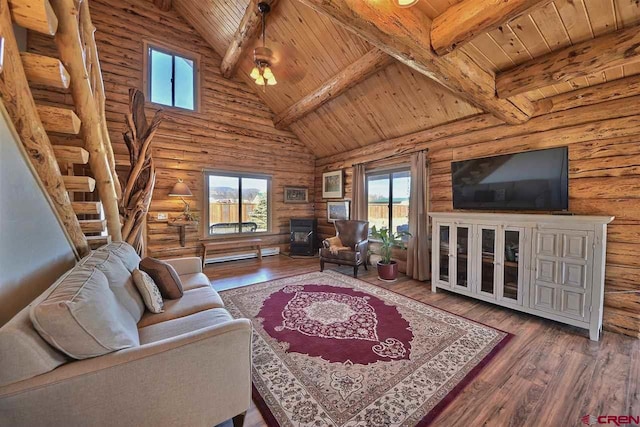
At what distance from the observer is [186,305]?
6.63ft

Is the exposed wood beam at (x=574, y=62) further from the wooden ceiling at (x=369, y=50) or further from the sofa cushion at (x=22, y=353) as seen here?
the sofa cushion at (x=22, y=353)

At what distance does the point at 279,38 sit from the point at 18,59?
343 cm

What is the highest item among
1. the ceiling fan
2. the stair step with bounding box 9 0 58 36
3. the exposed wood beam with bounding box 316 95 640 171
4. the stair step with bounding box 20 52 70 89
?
the ceiling fan

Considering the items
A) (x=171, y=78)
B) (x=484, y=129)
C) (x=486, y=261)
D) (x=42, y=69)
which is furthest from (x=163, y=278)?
(x=171, y=78)

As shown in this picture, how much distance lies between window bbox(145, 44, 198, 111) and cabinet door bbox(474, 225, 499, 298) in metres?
5.51

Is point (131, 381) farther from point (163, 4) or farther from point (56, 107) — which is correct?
point (163, 4)

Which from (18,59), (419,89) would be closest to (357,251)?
(419,89)

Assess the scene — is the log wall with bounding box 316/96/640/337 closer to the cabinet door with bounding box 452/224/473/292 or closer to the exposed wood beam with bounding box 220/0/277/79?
the cabinet door with bounding box 452/224/473/292

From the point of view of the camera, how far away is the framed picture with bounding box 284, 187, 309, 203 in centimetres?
627

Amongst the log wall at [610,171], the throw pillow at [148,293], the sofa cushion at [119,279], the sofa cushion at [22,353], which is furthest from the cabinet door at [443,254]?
the sofa cushion at [22,353]

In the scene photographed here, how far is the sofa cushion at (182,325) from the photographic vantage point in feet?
5.14

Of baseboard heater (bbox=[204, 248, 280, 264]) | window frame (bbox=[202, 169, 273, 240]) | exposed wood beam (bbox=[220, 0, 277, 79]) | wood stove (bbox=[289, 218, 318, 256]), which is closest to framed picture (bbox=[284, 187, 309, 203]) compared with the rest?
window frame (bbox=[202, 169, 273, 240])

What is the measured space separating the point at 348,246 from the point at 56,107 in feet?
13.6

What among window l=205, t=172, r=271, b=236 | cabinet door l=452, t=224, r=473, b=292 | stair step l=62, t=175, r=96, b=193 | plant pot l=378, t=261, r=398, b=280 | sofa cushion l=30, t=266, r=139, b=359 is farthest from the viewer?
window l=205, t=172, r=271, b=236
